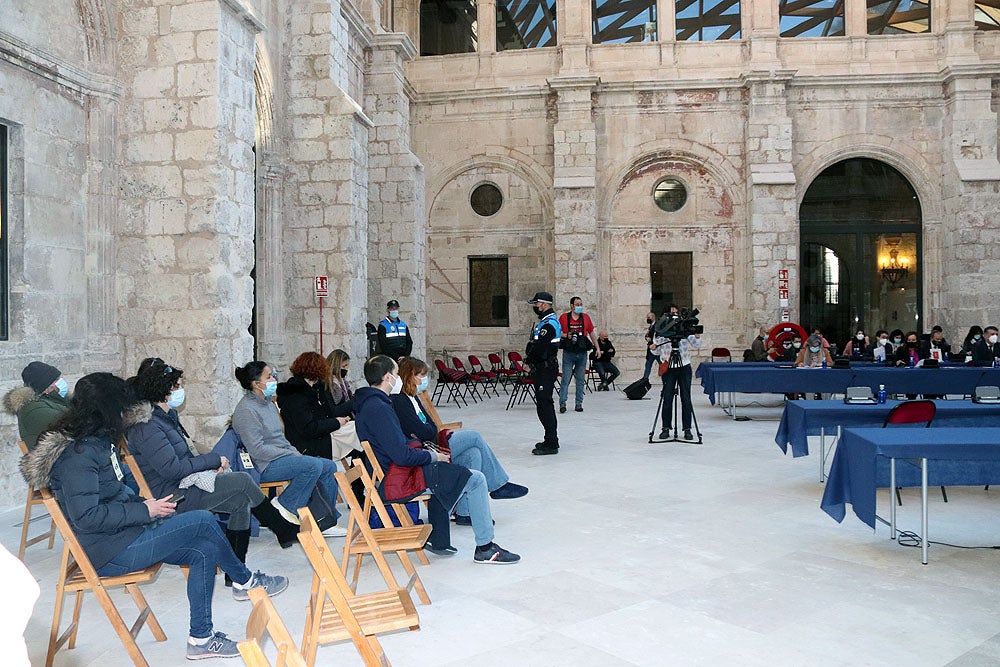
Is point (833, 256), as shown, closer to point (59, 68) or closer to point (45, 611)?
point (59, 68)

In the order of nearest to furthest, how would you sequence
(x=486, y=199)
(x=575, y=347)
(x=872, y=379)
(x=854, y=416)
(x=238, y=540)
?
(x=238, y=540) < (x=854, y=416) < (x=872, y=379) < (x=575, y=347) < (x=486, y=199)

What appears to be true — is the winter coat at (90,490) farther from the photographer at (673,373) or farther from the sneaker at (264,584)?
the photographer at (673,373)

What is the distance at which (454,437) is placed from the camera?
5805 mm

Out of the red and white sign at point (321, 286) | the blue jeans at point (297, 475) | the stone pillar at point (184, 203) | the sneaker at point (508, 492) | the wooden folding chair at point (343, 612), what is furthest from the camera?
the red and white sign at point (321, 286)

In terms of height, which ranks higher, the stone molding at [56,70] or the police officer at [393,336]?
the stone molding at [56,70]

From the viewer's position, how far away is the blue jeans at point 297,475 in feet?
17.3

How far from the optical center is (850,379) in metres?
10.9

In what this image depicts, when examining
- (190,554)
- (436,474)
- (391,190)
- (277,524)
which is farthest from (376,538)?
(391,190)

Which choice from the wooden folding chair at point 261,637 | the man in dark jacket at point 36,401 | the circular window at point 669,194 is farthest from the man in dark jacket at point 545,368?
the circular window at point 669,194

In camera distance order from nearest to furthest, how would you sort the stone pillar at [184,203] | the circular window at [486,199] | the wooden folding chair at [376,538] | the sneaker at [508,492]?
the wooden folding chair at [376,538] < the sneaker at [508,492] < the stone pillar at [184,203] < the circular window at [486,199]

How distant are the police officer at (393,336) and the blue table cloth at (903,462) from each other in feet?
27.4

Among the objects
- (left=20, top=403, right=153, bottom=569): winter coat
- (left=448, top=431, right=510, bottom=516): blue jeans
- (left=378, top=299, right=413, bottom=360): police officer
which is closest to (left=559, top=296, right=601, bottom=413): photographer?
(left=378, top=299, right=413, bottom=360): police officer

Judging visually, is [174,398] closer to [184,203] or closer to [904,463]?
[184,203]

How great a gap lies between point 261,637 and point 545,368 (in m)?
7.46
